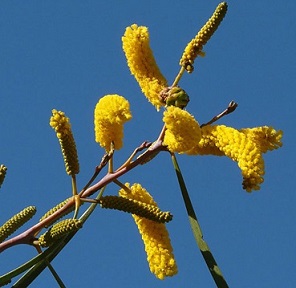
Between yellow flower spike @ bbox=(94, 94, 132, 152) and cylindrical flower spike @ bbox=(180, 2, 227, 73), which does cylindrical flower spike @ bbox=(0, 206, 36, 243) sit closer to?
yellow flower spike @ bbox=(94, 94, 132, 152)

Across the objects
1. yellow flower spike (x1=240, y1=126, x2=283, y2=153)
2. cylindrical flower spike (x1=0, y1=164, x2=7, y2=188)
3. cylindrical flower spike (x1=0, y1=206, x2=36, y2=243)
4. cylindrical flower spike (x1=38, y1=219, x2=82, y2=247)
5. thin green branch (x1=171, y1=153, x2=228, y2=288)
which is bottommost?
thin green branch (x1=171, y1=153, x2=228, y2=288)

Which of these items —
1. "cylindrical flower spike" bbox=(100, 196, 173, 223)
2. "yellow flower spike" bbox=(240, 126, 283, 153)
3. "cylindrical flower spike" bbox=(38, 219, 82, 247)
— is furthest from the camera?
"yellow flower spike" bbox=(240, 126, 283, 153)

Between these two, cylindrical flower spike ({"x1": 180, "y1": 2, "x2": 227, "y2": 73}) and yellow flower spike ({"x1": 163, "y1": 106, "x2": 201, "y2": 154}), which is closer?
yellow flower spike ({"x1": 163, "y1": 106, "x2": 201, "y2": 154})

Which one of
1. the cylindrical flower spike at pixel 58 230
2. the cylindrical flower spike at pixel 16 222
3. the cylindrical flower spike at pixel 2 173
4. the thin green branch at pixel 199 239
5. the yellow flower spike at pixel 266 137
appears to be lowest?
the thin green branch at pixel 199 239

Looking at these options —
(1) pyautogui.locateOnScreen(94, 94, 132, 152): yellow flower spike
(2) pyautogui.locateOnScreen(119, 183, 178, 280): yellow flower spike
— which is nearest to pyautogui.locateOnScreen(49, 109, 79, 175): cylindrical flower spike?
(1) pyautogui.locateOnScreen(94, 94, 132, 152): yellow flower spike

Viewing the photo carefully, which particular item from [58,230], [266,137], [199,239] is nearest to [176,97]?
[266,137]

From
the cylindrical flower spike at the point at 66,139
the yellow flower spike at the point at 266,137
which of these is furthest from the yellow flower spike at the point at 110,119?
the yellow flower spike at the point at 266,137

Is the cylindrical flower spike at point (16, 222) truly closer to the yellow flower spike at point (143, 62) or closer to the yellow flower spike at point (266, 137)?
the yellow flower spike at point (143, 62)
